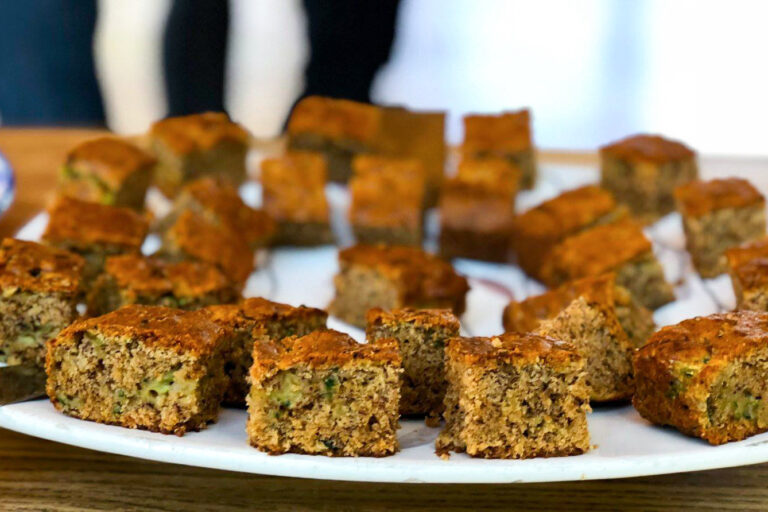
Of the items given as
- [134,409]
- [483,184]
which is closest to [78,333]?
[134,409]

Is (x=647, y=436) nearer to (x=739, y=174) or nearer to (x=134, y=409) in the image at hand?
(x=134, y=409)

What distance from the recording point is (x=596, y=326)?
234 cm

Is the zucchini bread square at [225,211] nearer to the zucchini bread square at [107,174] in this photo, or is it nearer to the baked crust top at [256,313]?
the zucchini bread square at [107,174]

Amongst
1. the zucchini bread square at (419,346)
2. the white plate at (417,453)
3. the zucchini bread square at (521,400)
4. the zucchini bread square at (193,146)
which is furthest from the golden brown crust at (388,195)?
the zucchini bread square at (521,400)

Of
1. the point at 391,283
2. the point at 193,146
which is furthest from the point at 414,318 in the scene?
the point at 193,146

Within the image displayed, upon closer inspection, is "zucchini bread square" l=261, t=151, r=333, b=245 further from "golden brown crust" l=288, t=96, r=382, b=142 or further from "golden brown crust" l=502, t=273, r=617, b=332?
"golden brown crust" l=502, t=273, r=617, b=332

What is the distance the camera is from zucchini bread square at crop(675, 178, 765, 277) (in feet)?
10.4

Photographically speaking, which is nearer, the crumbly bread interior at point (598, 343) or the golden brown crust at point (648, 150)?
the crumbly bread interior at point (598, 343)

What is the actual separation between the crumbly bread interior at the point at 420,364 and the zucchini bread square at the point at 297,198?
50.7 inches

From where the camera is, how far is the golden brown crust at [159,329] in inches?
80.4

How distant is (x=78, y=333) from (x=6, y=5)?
2.41m

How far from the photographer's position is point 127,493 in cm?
211

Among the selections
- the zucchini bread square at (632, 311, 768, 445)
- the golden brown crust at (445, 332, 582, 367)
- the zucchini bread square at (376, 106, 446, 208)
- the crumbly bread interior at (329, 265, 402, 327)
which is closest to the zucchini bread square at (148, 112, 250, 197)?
the zucchini bread square at (376, 106, 446, 208)

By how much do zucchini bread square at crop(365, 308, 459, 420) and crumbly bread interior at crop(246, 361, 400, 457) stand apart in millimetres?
218
